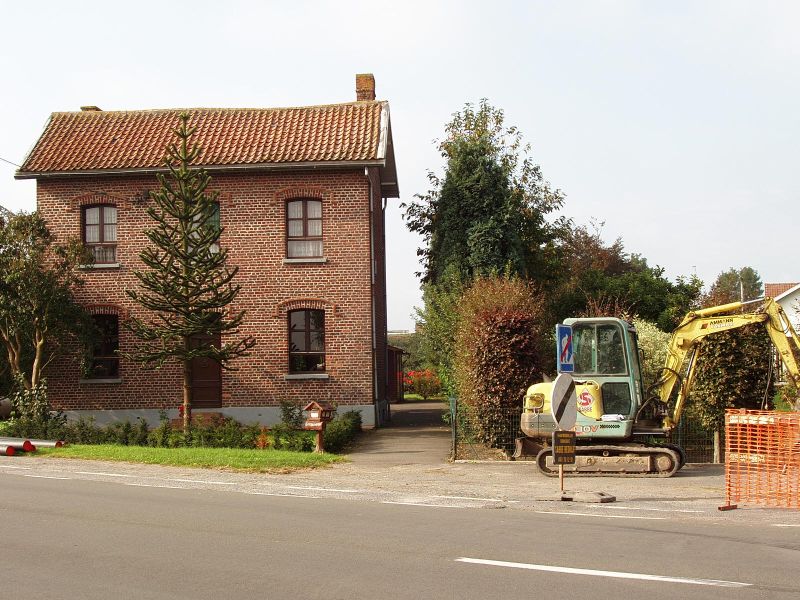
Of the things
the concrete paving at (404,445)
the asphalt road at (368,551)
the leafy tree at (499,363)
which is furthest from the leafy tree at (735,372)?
the asphalt road at (368,551)

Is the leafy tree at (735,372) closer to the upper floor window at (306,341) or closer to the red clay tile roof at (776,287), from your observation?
→ the upper floor window at (306,341)

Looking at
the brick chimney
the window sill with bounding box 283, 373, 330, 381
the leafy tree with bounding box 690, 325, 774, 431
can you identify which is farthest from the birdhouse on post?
the brick chimney

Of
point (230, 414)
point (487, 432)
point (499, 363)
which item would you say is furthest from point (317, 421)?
point (230, 414)

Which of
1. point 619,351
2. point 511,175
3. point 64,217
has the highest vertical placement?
point 511,175

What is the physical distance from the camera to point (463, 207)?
2867 cm

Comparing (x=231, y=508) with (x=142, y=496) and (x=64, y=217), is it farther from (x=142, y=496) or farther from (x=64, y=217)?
(x=64, y=217)

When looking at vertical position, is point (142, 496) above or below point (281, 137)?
below

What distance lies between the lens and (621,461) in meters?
16.9

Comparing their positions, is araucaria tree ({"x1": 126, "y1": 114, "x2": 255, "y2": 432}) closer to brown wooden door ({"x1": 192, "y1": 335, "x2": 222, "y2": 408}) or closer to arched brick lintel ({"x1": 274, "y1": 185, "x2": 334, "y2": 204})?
arched brick lintel ({"x1": 274, "y1": 185, "x2": 334, "y2": 204})

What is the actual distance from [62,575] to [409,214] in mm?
24849

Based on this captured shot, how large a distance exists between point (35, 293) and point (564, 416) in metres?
15.1

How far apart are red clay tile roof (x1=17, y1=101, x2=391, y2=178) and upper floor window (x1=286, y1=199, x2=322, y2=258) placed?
1.33 meters

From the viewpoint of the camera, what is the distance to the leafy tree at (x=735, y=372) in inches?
753

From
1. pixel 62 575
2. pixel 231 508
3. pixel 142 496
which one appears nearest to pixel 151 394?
pixel 142 496
